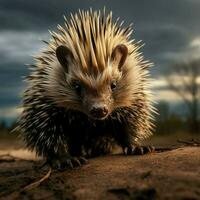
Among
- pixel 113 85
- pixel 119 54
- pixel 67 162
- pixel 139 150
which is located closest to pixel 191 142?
pixel 139 150

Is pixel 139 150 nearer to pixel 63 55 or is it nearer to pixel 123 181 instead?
pixel 63 55

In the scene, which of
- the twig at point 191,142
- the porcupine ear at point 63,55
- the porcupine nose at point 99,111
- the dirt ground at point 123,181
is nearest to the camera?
the dirt ground at point 123,181

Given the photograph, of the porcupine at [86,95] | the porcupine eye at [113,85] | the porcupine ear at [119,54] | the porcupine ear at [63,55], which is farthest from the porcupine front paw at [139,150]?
the porcupine ear at [63,55]

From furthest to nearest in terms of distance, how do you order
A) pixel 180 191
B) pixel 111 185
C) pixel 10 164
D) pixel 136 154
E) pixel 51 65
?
1. pixel 10 164
2. pixel 51 65
3. pixel 136 154
4. pixel 111 185
5. pixel 180 191

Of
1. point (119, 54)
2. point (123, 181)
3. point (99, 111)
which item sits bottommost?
point (123, 181)

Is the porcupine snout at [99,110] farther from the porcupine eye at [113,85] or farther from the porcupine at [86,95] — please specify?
the porcupine eye at [113,85]

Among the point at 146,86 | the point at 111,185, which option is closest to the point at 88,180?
the point at 111,185

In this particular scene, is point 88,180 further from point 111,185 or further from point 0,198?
point 0,198
